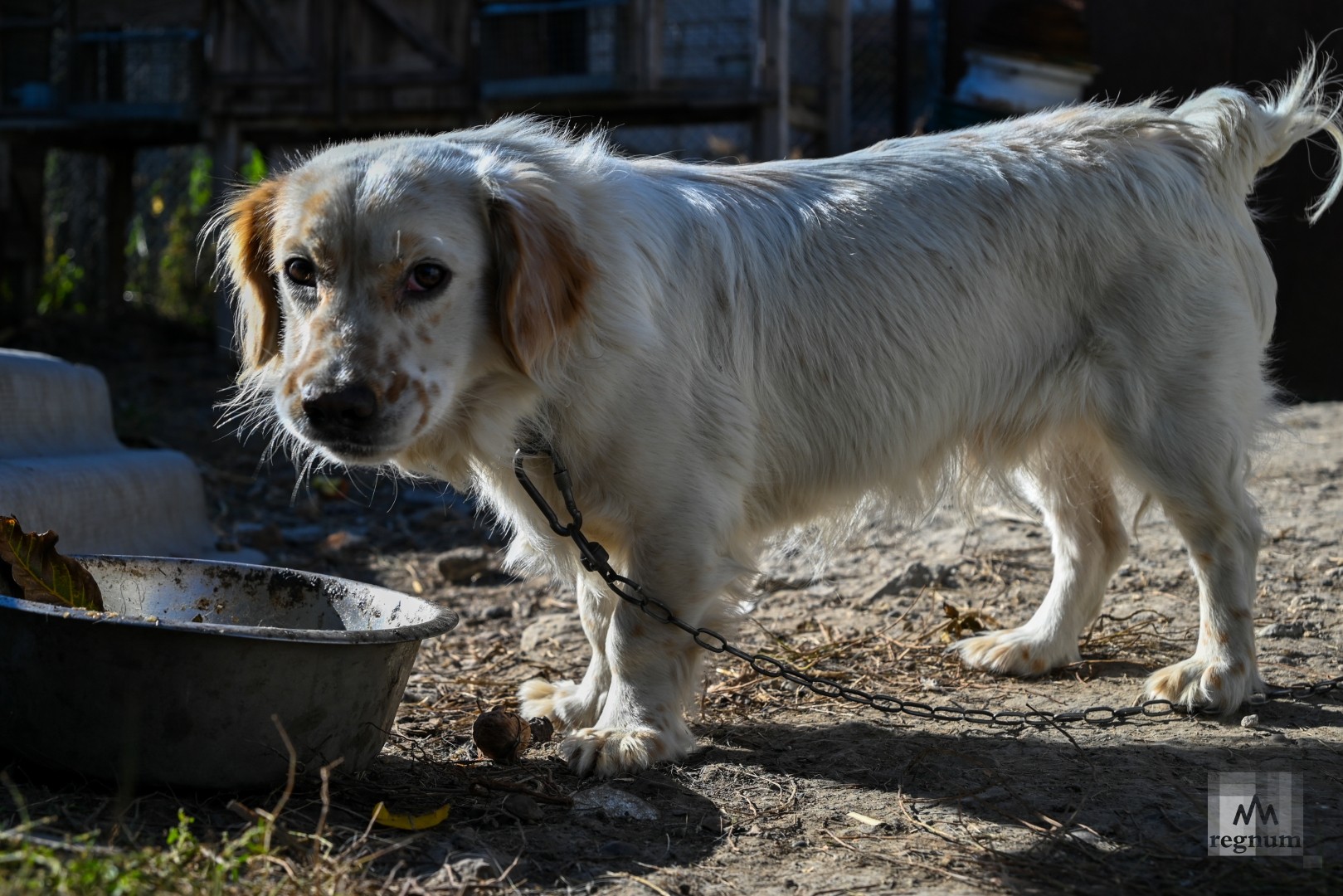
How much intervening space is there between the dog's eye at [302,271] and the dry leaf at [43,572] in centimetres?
81

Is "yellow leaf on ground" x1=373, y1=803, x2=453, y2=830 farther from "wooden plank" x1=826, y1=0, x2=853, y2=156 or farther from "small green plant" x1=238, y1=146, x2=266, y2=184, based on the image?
"small green plant" x1=238, y1=146, x2=266, y2=184

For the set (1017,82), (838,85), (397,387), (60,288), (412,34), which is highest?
(412,34)

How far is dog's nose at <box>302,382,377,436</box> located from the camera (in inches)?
109

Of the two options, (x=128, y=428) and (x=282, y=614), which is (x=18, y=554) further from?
(x=128, y=428)

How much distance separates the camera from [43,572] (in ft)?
9.64

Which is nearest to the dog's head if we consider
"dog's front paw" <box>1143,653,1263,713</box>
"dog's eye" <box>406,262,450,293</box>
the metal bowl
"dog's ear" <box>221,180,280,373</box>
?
"dog's eye" <box>406,262,450,293</box>

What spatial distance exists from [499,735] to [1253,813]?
1.77 metres

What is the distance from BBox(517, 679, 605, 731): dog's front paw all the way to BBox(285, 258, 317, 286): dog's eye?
1380 mm

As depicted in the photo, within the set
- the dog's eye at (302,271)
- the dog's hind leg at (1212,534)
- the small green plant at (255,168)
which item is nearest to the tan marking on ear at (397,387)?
the dog's eye at (302,271)

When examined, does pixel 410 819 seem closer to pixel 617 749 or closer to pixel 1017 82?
pixel 617 749

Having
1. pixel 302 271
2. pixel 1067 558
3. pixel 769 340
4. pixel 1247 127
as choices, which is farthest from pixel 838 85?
pixel 302 271

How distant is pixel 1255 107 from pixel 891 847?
8.52 feet

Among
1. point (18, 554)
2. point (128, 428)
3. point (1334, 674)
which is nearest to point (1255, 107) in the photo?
point (1334, 674)

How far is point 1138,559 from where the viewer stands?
509 cm
